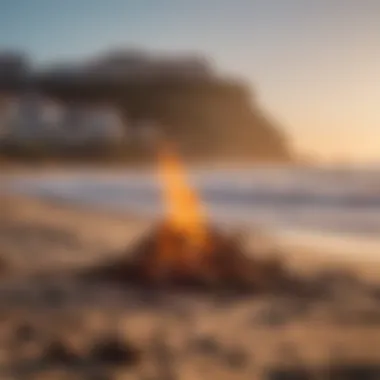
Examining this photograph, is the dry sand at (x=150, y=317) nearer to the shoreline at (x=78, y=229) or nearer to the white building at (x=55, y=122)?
the shoreline at (x=78, y=229)

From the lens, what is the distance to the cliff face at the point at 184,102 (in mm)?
1053

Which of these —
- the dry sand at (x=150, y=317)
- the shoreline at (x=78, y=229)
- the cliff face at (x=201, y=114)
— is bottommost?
the dry sand at (x=150, y=317)

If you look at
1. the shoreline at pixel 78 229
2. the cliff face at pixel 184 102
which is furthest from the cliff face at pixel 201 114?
the shoreline at pixel 78 229

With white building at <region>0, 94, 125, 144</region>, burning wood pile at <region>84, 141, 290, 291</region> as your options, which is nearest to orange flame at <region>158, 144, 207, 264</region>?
burning wood pile at <region>84, 141, 290, 291</region>

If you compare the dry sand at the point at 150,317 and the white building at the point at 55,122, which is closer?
the dry sand at the point at 150,317

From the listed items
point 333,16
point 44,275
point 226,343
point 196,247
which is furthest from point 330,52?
point 44,275

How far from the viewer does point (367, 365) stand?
978mm

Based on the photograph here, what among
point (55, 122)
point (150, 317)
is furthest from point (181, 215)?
point (55, 122)

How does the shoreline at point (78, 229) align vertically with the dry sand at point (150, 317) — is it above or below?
above

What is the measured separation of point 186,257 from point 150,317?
120 mm

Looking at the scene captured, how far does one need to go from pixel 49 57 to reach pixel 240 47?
345mm

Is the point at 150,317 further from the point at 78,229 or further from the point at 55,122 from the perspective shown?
the point at 55,122

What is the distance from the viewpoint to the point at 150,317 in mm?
1021

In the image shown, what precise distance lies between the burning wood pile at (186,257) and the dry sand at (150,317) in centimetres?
3
